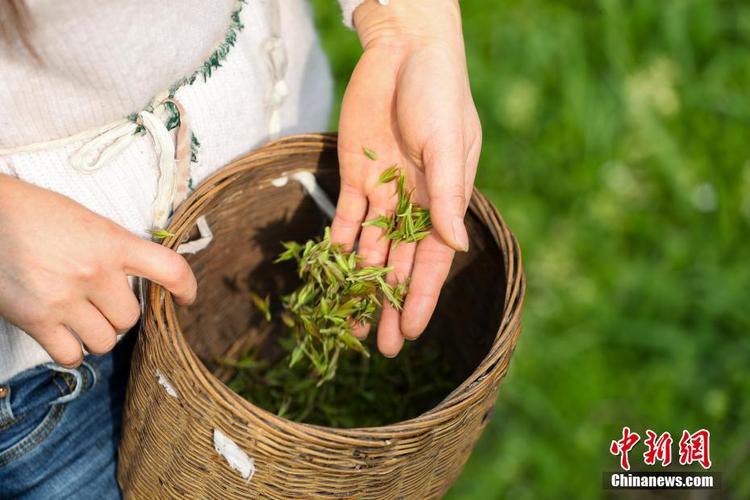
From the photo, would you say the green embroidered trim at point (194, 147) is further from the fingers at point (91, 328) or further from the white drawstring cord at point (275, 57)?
the fingers at point (91, 328)

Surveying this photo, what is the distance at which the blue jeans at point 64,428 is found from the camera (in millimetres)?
1257

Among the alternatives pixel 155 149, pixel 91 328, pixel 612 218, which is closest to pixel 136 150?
pixel 155 149

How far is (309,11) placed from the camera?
59.6 inches

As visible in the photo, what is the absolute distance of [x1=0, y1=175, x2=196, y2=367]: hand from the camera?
104 cm

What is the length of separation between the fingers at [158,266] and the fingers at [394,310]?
389mm

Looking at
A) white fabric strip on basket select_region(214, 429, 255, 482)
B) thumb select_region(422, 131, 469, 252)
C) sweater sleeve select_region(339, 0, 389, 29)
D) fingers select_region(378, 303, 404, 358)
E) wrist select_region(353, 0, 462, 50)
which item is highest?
sweater sleeve select_region(339, 0, 389, 29)

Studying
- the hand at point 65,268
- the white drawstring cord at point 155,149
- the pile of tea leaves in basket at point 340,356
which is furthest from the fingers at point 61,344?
the pile of tea leaves in basket at point 340,356

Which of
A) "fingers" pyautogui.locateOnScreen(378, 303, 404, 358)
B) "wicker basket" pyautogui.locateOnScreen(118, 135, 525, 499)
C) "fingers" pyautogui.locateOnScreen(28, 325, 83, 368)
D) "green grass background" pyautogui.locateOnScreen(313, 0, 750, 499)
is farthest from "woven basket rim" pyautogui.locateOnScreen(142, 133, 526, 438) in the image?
"green grass background" pyautogui.locateOnScreen(313, 0, 750, 499)

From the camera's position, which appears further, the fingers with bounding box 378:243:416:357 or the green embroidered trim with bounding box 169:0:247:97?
the fingers with bounding box 378:243:416:357

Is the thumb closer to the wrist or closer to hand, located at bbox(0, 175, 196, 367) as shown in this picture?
the wrist

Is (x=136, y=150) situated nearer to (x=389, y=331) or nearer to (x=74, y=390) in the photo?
(x=74, y=390)

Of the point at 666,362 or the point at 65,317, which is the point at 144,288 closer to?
the point at 65,317

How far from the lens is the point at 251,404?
106 centimetres

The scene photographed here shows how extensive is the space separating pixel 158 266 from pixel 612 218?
62.8 inches
